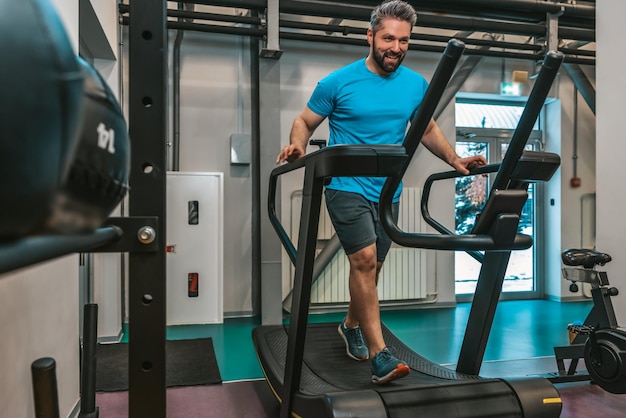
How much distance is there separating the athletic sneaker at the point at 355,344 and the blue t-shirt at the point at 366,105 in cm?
87

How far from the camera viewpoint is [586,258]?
9.09ft

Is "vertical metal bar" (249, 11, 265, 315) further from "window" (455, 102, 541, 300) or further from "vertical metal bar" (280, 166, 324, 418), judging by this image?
"vertical metal bar" (280, 166, 324, 418)

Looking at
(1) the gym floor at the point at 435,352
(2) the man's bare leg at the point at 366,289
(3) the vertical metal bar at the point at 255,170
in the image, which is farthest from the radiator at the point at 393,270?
(2) the man's bare leg at the point at 366,289

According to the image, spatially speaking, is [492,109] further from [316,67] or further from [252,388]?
[252,388]

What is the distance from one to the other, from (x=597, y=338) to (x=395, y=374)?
126 centimetres

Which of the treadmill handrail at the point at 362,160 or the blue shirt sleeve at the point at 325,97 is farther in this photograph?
the blue shirt sleeve at the point at 325,97

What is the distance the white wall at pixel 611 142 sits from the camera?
3047mm

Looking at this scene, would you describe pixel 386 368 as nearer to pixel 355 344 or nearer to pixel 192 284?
pixel 355 344

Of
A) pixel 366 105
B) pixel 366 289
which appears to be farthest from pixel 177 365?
pixel 366 105

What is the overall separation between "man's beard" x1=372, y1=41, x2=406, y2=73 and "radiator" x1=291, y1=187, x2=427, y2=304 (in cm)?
286

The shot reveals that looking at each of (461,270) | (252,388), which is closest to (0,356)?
(252,388)

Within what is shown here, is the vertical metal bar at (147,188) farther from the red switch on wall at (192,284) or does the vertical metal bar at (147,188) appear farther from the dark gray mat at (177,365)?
the red switch on wall at (192,284)

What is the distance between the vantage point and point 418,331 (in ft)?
14.1

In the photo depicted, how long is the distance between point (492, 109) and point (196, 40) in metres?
3.65
